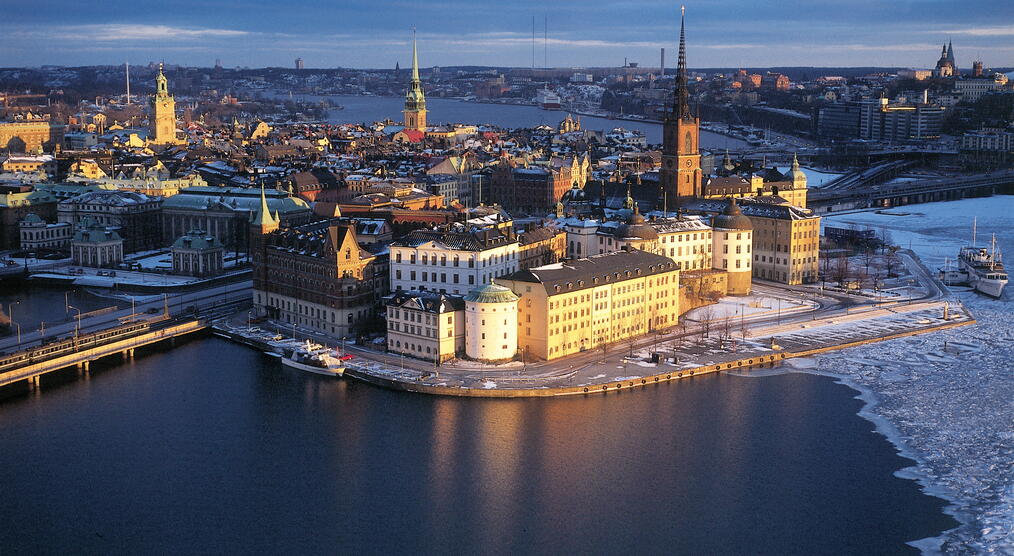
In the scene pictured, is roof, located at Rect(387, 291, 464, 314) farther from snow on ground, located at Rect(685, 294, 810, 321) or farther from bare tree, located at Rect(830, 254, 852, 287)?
bare tree, located at Rect(830, 254, 852, 287)

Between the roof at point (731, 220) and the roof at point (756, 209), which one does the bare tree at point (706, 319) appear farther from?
the roof at point (756, 209)

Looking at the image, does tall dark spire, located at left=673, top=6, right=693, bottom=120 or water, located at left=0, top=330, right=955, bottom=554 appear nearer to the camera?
water, located at left=0, top=330, right=955, bottom=554

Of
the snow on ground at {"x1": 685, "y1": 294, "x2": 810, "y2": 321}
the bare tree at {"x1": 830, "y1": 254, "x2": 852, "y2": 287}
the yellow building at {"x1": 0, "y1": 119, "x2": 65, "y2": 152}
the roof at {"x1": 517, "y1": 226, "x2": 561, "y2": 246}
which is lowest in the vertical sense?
the snow on ground at {"x1": 685, "y1": 294, "x2": 810, "y2": 321}

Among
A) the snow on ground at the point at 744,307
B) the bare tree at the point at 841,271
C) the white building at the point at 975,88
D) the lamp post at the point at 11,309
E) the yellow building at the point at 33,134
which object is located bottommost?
the lamp post at the point at 11,309

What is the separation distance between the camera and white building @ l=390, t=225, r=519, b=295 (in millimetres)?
39312

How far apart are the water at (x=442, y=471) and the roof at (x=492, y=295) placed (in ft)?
12.4

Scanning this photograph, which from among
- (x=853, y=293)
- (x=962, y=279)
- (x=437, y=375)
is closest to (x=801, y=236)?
(x=853, y=293)

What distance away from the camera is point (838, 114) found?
139000 millimetres

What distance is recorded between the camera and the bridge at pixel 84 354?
34.6 m

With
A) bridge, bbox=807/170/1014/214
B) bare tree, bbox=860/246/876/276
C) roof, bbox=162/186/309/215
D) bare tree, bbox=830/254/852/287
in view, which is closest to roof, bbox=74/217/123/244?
roof, bbox=162/186/309/215

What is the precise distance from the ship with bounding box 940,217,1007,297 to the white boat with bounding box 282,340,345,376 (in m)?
26.7

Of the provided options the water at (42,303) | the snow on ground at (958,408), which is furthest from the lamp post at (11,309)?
the snow on ground at (958,408)

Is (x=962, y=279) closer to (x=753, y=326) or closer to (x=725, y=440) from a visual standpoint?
(x=753, y=326)

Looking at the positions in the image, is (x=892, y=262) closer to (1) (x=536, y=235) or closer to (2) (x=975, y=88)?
(1) (x=536, y=235)
